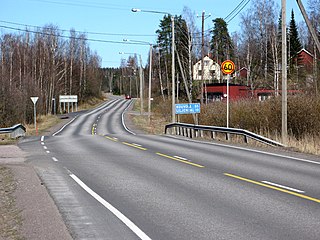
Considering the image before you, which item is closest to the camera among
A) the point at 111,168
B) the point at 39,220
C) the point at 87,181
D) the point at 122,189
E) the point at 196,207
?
the point at 39,220

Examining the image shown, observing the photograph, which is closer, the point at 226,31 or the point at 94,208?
the point at 94,208

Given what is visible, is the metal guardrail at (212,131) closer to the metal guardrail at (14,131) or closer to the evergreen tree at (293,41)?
the metal guardrail at (14,131)

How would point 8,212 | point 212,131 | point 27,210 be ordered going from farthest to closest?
1. point 212,131
2. point 27,210
3. point 8,212

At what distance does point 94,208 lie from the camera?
855cm

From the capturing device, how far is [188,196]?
9484 millimetres

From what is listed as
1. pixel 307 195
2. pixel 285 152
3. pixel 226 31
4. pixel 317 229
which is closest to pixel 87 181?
pixel 307 195

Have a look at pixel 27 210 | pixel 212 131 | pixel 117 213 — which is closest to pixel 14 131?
pixel 212 131

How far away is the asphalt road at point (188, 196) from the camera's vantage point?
693cm

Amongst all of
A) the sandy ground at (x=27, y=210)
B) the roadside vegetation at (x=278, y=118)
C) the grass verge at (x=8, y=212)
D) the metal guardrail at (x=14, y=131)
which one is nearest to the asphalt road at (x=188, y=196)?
the sandy ground at (x=27, y=210)

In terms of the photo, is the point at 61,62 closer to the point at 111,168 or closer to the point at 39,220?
the point at 111,168

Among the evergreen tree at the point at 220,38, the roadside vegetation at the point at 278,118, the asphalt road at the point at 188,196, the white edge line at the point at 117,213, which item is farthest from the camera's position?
the evergreen tree at the point at 220,38

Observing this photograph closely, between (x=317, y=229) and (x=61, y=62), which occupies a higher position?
(x=61, y=62)

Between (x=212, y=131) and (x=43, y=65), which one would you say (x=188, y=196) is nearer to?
(x=212, y=131)

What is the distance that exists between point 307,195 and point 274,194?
630mm
